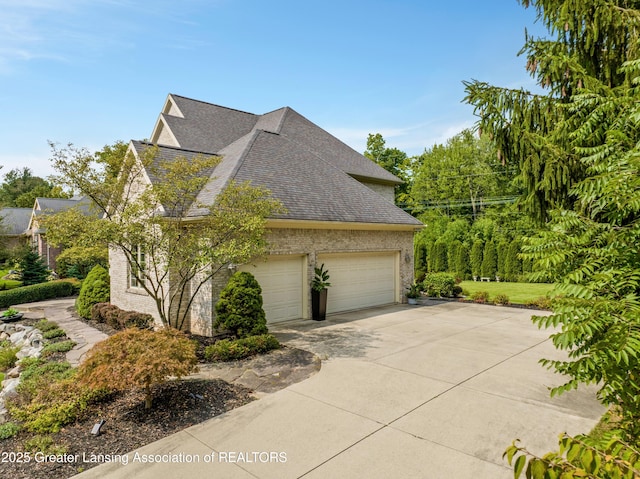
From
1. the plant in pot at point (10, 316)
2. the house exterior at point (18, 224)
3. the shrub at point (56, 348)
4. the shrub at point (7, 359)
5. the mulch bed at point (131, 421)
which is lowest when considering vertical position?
the shrub at point (7, 359)

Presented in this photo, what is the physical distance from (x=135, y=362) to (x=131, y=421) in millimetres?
873

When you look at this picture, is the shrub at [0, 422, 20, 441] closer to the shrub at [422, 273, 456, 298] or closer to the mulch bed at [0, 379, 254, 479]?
the mulch bed at [0, 379, 254, 479]

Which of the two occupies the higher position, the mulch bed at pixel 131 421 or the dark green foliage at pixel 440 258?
→ the dark green foliage at pixel 440 258

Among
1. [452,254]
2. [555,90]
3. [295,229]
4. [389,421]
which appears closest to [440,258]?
[452,254]

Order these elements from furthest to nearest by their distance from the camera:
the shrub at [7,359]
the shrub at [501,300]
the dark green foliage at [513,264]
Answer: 1. the dark green foliage at [513,264]
2. the shrub at [501,300]
3. the shrub at [7,359]

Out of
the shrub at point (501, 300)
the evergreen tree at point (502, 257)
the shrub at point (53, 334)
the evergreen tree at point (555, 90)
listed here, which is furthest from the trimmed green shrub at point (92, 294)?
the evergreen tree at point (502, 257)

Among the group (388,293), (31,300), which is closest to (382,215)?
(388,293)

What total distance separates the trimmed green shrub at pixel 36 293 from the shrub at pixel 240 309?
14.4 m

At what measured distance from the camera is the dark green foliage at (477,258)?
25656 millimetres

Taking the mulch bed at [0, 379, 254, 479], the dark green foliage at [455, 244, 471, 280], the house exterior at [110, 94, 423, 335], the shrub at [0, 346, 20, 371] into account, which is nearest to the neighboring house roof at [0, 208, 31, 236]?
the house exterior at [110, 94, 423, 335]

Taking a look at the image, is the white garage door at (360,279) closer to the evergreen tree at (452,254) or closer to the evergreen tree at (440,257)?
the evergreen tree at (452,254)

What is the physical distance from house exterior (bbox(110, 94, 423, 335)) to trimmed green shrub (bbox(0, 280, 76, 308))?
25.9 ft

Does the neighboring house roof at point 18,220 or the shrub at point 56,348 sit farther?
the neighboring house roof at point 18,220

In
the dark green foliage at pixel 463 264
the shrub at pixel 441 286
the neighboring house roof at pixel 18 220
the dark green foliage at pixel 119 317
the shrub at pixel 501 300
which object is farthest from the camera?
the neighboring house roof at pixel 18 220
